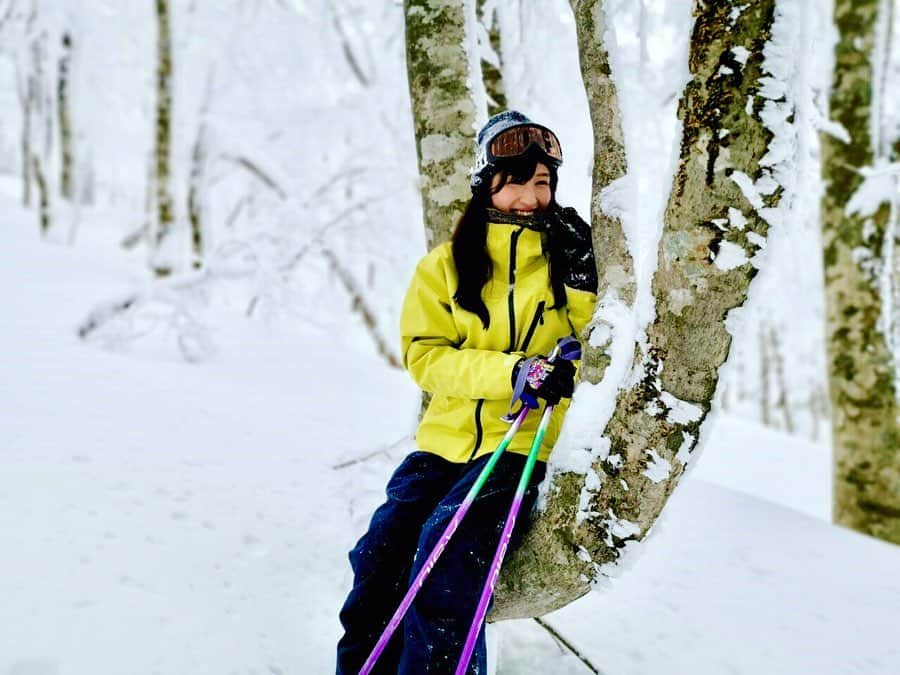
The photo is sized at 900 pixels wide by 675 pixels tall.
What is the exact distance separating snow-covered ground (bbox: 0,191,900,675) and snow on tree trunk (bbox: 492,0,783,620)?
0.75 ft

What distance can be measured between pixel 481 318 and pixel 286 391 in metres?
3.66

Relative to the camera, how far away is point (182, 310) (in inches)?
219

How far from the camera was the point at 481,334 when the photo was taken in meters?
1.90

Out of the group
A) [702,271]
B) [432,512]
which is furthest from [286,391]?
[702,271]

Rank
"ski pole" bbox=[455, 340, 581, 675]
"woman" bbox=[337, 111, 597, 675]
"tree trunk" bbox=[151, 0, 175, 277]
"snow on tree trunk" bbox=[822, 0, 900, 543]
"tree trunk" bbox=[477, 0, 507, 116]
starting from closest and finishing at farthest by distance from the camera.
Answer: "ski pole" bbox=[455, 340, 581, 675], "woman" bbox=[337, 111, 597, 675], "tree trunk" bbox=[477, 0, 507, 116], "snow on tree trunk" bbox=[822, 0, 900, 543], "tree trunk" bbox=[151, 0, 175, 277]

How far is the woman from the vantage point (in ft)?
5.97

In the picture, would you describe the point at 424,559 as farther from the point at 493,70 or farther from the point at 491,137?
the point at 493,70

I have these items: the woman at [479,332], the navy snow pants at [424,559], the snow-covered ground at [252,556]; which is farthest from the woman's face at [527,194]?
the snow-covered ground at [252,556]

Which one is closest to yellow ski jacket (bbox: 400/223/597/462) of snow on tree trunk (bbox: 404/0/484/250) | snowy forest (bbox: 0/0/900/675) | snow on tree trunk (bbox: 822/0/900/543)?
snowy forest (bbox: 0/0/900/675)

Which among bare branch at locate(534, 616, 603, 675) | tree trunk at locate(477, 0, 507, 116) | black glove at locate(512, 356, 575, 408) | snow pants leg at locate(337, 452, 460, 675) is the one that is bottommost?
bare branch at locate(534, 616, 603, 675)

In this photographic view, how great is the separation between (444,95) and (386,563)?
70.4 inches

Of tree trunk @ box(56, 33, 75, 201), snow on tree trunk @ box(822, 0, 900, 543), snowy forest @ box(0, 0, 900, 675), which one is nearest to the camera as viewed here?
snowy forest @ box(0, 0, 900, 675)

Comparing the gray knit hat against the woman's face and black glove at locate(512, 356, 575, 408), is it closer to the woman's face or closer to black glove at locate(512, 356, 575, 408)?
the woman's face

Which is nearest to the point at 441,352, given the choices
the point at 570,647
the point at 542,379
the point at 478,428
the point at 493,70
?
the point at 478,428
